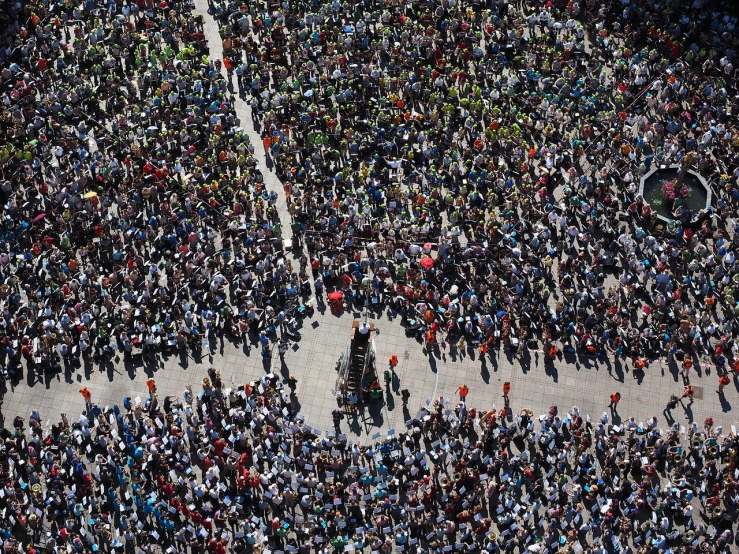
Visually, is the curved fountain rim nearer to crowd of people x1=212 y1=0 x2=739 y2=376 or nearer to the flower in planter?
crowd of people x1=212 y1=0 x2=739 y2=376

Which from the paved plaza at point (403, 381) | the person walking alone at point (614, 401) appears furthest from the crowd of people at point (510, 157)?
the person walking alone at point (614, 401)

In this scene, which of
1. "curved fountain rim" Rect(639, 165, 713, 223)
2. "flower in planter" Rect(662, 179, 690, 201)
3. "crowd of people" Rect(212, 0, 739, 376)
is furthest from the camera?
"flower in planter" Rect(662, 179, 690, 201)

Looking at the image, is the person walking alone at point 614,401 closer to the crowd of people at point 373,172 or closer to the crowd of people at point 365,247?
the crowd of people at point 365,247

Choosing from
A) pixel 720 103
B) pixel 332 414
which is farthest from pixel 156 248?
pixel 720 103

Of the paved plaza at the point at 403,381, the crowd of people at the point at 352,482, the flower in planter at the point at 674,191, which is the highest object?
the flower in planter at the point at 674,191

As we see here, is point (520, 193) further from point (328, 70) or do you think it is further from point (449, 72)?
point (328, 70)

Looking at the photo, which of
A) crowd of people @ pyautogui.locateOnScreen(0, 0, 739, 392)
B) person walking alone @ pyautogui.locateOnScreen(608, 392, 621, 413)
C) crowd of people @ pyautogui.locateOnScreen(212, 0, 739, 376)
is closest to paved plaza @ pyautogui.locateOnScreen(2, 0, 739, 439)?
person walking alone @ pyautogui.locateOnScreen(608, 392, 621, 413)
